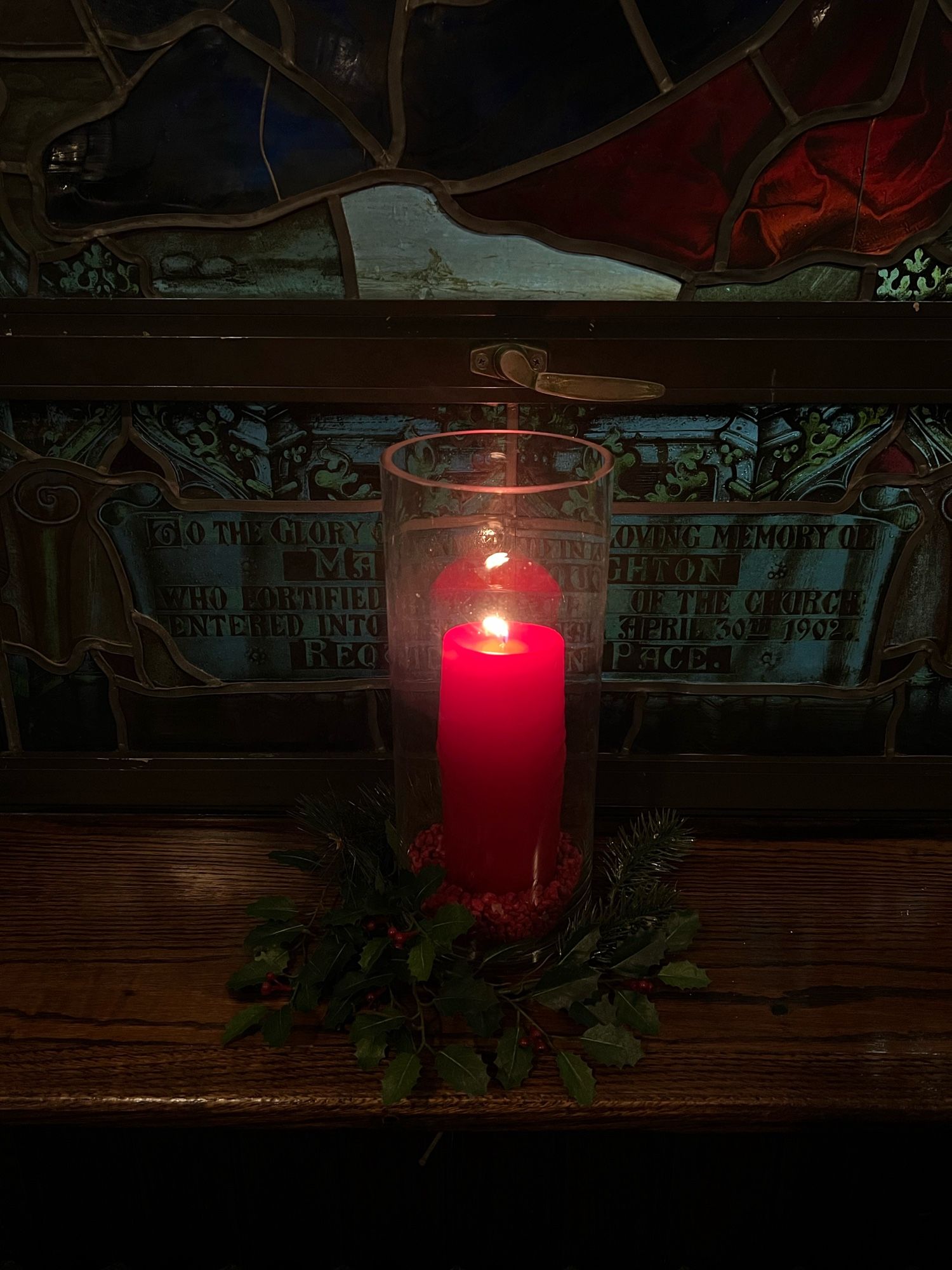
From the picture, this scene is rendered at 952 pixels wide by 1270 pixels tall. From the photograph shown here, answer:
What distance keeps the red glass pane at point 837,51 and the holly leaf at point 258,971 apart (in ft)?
2.77

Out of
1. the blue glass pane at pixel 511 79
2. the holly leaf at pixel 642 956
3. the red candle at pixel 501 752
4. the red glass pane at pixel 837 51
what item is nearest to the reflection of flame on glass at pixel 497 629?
the red candle at pixel 501 752

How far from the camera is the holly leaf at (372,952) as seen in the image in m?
0.75

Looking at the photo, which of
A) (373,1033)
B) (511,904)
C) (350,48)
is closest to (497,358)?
(350,48)

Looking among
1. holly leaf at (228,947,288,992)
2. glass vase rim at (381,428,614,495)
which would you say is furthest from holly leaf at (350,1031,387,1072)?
glass vase rim at (381,428,614,495)

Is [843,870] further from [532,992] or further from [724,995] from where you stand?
[532,992]

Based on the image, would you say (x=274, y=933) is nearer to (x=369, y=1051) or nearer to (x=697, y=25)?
(x=369, y=1051)

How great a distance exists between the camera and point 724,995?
0.82 meters

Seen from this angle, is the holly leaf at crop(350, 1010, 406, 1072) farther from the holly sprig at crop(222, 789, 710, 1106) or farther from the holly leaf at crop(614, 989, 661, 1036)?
the holly leaf at crop(614, 989, 661, 1036)

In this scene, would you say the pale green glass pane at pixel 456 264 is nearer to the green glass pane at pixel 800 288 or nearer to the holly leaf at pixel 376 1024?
the green glass pane at pixel 800 288

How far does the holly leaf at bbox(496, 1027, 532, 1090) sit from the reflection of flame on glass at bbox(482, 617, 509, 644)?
300 millimetres

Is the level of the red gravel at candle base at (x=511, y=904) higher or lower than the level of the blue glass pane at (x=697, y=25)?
lower

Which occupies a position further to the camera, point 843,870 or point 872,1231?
point 843,870

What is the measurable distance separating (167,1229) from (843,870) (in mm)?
732

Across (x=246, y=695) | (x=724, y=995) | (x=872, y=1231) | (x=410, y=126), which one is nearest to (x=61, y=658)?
(x=246, y=695)
